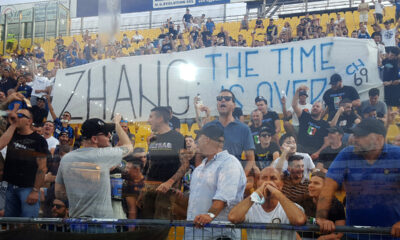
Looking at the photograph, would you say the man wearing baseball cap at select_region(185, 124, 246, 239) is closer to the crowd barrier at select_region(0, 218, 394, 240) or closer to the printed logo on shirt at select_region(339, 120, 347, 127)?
the crowd barrier at select_region(0, 218, 394, 240)

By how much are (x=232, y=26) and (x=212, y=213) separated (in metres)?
2.65

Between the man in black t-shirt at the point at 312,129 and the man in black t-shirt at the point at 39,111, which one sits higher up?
the man in black t-shirt at the point at 39,111

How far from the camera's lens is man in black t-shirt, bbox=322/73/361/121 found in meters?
3.87

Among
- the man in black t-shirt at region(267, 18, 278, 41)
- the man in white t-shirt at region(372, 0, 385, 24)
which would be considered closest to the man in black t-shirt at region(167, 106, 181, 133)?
the man in black t-shirt at region(267, 18, 278, 41)

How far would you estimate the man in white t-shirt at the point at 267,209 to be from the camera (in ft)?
10.3

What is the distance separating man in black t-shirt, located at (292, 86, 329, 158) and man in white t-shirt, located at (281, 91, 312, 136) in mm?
32

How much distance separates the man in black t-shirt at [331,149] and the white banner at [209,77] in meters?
0.42

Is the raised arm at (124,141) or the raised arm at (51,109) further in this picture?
the raised arm at (51,109)

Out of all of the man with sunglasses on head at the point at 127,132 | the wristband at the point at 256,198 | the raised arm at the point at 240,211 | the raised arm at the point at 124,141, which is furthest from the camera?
the man with sunglasses on head at the point at 127,132

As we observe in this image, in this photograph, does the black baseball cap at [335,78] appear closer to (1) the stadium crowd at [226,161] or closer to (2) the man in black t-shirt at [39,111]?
(1) the stadium crowd at [226,161]

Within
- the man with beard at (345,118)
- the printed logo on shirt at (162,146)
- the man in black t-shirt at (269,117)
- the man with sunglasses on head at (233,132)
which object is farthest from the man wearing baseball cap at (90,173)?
the man with beard at (345,118)

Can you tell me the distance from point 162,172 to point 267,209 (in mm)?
1024

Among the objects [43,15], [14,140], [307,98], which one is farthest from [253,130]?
[43,15]

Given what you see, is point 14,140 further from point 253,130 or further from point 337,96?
point 337,96
